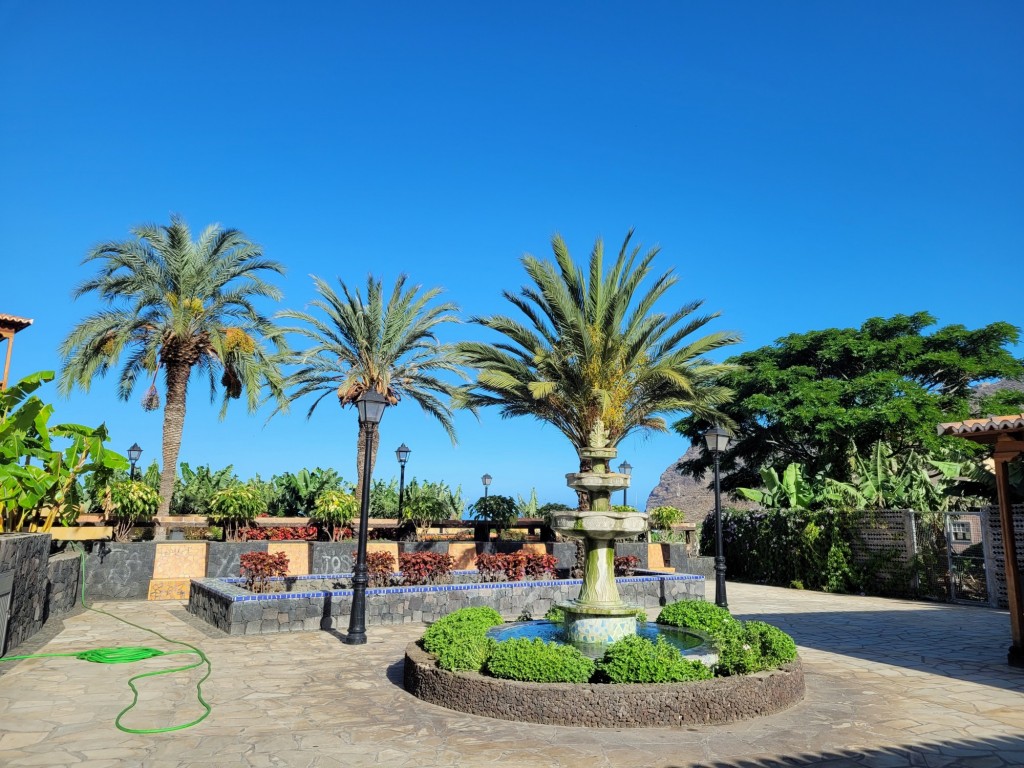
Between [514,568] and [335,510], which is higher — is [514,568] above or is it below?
below

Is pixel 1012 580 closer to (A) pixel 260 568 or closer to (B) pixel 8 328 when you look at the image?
(A) pixel 260 568

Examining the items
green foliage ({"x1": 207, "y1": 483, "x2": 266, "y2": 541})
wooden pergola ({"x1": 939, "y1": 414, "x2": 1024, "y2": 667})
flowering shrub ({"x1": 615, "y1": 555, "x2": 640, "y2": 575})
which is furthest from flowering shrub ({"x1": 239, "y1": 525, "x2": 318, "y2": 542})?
wooden pergola ({"x1": 939, "y1": 414, "x2": 1024, "y2": 667})

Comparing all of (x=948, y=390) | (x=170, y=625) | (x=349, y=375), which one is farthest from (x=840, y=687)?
(x=948, y=390)

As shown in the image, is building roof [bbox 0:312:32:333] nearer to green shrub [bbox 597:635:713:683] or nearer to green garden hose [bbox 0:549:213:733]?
green garden hose [bbox 0:549:213:733]

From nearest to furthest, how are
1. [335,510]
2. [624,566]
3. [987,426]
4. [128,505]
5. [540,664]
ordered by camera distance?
[540,664] → [987,426] → [128,505] → [624,566] → [335,510]

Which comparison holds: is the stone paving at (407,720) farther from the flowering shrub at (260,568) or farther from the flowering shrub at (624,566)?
the flowering shrub at (624,566)

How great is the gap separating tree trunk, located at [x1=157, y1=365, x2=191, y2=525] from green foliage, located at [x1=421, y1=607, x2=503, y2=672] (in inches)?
564

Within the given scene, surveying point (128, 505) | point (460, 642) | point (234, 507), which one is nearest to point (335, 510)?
point (234, 507)

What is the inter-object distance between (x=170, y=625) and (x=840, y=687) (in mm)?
10590

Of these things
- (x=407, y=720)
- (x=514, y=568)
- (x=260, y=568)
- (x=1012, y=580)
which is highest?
(x=1012, y=580)

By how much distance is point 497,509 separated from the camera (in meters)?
22.9

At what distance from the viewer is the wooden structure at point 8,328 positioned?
17.5 meters

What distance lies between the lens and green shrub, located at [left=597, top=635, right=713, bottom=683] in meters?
6.55

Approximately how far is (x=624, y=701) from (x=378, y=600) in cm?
702
